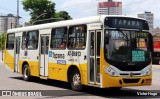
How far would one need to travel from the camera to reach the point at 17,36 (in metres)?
21.8

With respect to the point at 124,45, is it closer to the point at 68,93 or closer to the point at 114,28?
the point at 114,28

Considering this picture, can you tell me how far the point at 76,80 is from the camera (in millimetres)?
15281

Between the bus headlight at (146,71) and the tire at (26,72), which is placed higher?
the bus headlight at (146,71)

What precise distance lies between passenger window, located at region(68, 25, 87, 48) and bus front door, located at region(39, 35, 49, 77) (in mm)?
2436

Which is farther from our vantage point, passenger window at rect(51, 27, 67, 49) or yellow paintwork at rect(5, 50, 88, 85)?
passenger window at rect(51, 27, 67, 49)

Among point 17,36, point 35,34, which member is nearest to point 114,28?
point 35,34

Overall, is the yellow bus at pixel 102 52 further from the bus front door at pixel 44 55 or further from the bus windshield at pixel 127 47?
the bus front door at pixel 44 55

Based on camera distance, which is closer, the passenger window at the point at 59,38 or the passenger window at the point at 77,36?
the passenger window at the point at 77,36

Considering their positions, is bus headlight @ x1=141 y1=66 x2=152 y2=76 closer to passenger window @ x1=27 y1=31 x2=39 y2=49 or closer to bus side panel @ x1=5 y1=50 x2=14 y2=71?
passenger window @ x1=27 y1=31 x2=39 y2=49

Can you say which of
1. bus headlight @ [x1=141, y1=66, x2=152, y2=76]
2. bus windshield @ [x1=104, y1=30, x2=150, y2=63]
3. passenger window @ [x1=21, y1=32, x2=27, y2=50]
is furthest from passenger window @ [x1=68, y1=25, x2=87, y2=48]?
passenger window @ [x1=21, y1=32, x2=27, y2=50]

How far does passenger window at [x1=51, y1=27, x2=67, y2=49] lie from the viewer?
16344 mm

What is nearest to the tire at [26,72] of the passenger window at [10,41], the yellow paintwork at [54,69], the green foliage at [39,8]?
the yellow paintwork at [54,69]

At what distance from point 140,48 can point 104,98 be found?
242 centimetres

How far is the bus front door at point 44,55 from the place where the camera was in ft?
59.1
